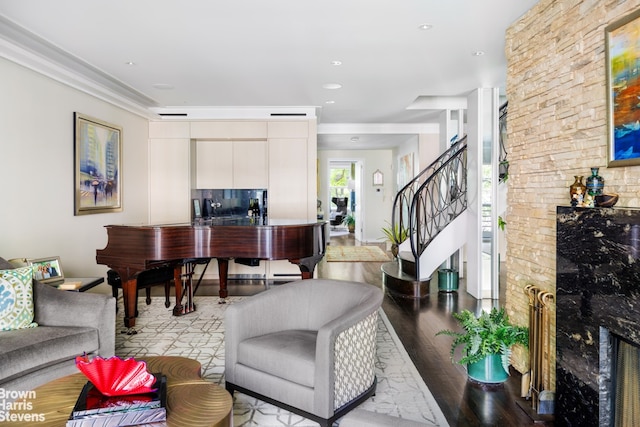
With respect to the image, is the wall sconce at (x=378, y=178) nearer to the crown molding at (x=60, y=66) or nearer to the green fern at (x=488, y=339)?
the crown molding at (x=60, y=66)

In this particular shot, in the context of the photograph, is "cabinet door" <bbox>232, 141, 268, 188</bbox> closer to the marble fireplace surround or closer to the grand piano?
the grand piano

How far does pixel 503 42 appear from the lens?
11.5ft

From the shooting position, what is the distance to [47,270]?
10.6 feet

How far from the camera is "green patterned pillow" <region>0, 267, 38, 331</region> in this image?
2.42 m

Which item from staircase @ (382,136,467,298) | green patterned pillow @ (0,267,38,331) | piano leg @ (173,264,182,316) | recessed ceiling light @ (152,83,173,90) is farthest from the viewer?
staircase @ (382,136,467,298)

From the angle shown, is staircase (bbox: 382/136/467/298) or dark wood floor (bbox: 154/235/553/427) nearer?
dark wood floor (bbox: 154/235/553/427)

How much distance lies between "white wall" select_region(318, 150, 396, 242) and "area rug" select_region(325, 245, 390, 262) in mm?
1229

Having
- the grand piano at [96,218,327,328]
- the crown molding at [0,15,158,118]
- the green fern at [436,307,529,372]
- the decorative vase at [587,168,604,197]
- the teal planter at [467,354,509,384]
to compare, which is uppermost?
the crown molding at [0,15,158,118]

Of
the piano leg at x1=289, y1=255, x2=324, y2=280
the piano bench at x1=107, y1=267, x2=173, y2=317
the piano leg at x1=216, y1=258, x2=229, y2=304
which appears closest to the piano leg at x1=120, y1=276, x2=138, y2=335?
the piano bench at x1=107, y1=267, x2=173, y2=317

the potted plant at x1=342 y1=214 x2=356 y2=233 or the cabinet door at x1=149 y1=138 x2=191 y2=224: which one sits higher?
the cabinet door at x1=149 y1=138 x2=191 y2=224

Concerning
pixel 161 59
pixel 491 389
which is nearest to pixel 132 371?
pixel 491 389

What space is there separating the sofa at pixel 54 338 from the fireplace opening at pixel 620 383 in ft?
9.16

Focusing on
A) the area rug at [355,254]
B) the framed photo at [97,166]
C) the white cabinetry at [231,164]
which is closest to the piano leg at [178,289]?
the framed photo at [97,166]

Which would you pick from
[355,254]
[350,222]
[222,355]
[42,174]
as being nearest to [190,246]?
[222,355]
